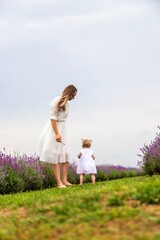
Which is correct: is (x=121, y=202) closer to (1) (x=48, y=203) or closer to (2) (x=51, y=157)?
(1) (x=48, y=203)

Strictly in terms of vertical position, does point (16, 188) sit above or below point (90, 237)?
above

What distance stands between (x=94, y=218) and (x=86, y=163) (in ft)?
22.6

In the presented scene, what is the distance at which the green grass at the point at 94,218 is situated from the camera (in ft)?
13.7

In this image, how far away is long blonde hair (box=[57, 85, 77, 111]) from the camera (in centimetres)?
1023

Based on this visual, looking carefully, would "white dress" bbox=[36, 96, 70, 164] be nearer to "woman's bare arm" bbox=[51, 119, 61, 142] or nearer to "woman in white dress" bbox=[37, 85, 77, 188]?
"woman in white dress" bbox=[37, 85, 77, 188]

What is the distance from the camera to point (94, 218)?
4.61 m

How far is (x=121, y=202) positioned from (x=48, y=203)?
1.21 metres

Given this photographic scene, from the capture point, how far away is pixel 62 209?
5090 mm

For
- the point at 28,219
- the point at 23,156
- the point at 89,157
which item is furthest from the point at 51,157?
the point at 28,219

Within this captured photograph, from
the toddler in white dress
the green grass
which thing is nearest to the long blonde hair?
the toddler in white dress

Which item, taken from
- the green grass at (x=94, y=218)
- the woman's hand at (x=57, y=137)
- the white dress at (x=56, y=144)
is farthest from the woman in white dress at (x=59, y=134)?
the green grass at (x=94, y=218)

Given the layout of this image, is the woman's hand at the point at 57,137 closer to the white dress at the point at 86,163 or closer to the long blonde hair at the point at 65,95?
the long blonde hair at the point at 65,95

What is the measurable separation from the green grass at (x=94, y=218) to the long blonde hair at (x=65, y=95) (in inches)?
179

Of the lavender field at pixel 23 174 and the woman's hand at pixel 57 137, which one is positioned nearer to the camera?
the woman's hand at pixel 57 137
